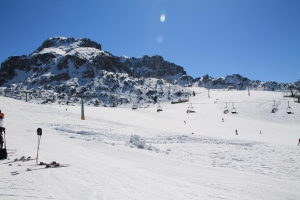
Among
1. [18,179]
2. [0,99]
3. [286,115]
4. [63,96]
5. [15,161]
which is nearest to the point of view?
[18,179]

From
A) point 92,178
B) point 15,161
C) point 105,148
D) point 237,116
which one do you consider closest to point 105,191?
point 92,178

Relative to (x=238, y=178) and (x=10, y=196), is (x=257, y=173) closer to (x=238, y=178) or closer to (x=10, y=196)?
(x=238, y=178)

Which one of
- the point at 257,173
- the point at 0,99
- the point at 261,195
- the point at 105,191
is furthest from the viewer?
the point at 0,99

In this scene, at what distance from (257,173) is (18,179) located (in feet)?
39.0

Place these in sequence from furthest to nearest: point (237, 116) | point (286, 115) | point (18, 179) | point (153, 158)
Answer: point (237, 116) < point (286, 115) < point (153, 158) < point (18, 179)

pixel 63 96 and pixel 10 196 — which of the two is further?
pixel 63 96

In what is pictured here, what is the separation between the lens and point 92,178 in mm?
7777

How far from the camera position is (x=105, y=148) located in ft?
50.6

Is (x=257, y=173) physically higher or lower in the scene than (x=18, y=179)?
lower

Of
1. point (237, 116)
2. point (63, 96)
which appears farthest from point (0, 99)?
point (63, 96)

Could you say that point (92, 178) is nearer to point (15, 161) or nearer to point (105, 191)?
point (105, 191)

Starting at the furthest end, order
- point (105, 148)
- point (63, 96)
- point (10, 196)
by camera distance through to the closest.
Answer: point (63, 96)
point (105, 148)
point (10, 196)

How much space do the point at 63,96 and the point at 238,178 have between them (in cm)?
20482

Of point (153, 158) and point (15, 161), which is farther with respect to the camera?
point (153, 158)
